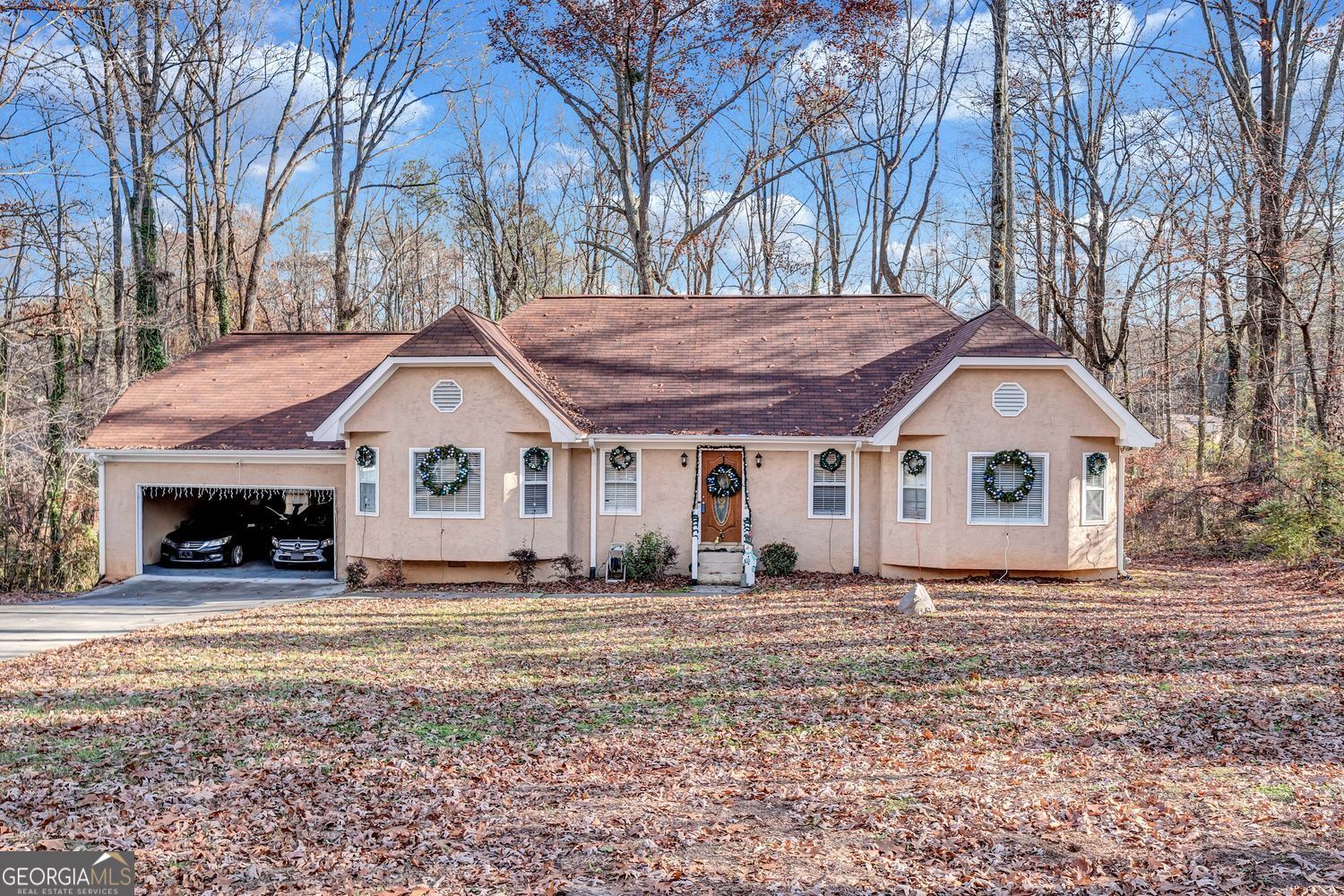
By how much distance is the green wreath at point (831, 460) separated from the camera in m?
17.1

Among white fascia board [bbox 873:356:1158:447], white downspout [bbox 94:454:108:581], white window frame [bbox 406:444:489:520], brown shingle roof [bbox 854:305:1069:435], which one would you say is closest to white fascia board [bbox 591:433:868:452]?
Answer: brown shingle roof [bbox 854:305:1069:435]

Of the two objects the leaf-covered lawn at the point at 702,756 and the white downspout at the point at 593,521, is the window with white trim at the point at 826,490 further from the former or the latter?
the leaf-covered lawn at the point at 702,756

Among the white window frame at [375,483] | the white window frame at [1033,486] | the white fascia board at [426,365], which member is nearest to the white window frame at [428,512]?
the white window frame at [375,483]

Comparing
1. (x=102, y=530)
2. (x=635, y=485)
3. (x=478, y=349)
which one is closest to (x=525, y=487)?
(x=635, y=485)

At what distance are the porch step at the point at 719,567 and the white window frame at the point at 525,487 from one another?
3.18m

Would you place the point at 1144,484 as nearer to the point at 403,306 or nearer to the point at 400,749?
the point at 400,749

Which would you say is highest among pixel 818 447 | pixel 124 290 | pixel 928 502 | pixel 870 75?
pixel 870 75

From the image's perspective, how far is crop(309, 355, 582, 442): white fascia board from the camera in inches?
643

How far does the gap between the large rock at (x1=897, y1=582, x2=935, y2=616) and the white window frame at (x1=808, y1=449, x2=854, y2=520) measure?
4.11 metres

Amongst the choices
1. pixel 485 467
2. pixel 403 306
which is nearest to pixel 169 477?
pixel 485 467

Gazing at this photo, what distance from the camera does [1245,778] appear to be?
643 cm

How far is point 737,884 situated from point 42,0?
12.9 m

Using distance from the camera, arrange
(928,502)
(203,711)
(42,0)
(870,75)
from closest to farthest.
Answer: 1. (203,711)
2. (42,0)
3. (928,502)
4. (870,75)

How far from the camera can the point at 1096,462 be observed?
16.2 meters
